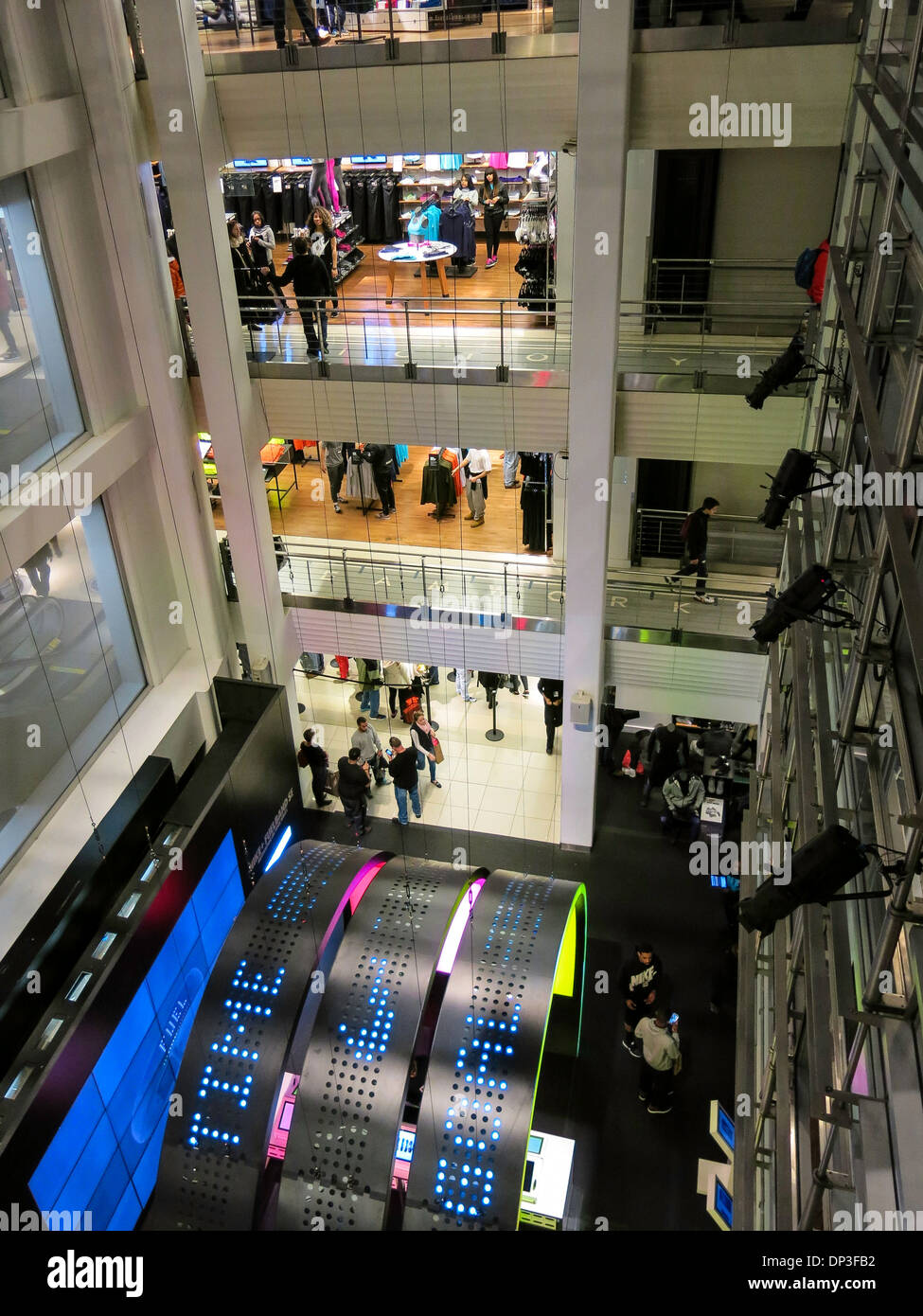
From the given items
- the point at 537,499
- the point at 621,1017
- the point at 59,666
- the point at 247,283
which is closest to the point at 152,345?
the point at 247,283

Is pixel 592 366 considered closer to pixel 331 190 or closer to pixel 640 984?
pixel 640 984

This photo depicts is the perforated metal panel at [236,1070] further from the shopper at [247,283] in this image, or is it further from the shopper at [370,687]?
the shopper at [247,283]

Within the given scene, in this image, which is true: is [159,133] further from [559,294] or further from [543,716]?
[543,716]

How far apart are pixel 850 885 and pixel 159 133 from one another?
26.1 ft

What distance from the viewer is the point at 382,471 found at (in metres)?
11.5

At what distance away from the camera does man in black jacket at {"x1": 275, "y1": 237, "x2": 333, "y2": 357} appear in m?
9.74

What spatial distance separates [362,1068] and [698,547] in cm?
607

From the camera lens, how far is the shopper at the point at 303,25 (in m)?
8.74

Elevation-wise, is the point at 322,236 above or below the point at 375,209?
above

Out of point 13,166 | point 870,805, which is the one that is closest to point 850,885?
point 870,805

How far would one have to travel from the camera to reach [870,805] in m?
4.16

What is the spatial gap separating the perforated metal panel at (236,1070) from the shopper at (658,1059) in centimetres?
263

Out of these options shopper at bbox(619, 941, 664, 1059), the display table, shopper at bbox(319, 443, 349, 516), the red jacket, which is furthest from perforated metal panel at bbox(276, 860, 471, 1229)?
the display table

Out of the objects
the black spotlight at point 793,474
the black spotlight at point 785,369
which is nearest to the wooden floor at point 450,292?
the black spotlight at point 785,369
